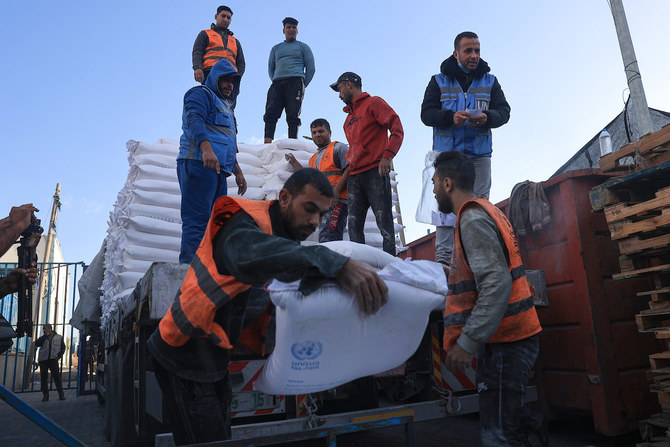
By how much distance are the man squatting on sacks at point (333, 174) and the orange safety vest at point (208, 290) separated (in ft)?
8.14

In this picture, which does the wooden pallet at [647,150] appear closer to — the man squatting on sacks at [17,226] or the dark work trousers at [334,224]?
the dark work trousers at [334,224]

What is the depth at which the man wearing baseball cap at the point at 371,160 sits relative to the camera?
4.01 meters

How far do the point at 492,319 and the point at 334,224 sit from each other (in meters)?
2.54

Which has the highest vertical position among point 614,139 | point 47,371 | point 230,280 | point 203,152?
point 614,139

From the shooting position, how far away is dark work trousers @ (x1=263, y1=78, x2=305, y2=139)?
6.39 m

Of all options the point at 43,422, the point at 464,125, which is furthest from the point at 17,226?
the point at 464,125

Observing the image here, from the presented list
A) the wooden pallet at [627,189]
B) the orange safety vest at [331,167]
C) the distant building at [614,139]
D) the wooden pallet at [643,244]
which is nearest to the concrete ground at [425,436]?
the wooden pallet at [643,244]

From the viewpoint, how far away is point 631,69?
7703mm

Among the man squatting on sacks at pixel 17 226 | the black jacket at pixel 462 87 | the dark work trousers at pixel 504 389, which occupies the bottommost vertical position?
the dark work trousers at pixel 504 389

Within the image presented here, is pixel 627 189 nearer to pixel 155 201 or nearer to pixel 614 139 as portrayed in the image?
pixel 155 201

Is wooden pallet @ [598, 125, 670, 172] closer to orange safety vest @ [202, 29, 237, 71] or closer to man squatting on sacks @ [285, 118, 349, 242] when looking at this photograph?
man squatting on sacks @ [285, 118, 349, 242]

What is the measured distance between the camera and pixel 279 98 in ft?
21.3

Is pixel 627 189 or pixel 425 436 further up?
pixel 627 189

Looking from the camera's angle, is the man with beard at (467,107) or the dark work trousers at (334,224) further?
the dark work trousers at (334,224)
